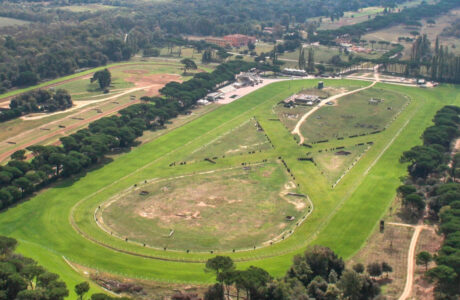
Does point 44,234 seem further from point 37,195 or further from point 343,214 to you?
point 343,214

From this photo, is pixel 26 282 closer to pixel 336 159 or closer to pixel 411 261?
pixel 411 261

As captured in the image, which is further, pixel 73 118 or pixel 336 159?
pixel 73 118

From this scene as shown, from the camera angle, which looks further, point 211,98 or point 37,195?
point 211,98

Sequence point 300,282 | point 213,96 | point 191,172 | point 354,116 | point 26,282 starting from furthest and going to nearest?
point 213,96
point 354,116
point 191,172
point 300,282
point 26,282

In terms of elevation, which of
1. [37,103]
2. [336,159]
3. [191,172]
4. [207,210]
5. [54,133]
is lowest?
[207,210]

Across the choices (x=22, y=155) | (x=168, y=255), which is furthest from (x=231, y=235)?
(x=22, y=155)

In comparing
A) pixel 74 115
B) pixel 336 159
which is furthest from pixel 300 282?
pixel 74 115

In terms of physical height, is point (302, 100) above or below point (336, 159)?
above

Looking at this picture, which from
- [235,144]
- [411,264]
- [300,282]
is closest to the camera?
[300,282]
